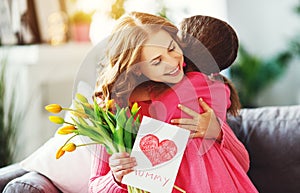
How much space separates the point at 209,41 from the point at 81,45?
67.9 inches

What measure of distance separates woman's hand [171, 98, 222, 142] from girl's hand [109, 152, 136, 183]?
142mm

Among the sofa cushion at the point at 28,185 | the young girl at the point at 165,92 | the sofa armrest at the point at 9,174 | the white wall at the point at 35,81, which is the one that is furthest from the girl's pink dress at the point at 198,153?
the white wall at the point at 35,81

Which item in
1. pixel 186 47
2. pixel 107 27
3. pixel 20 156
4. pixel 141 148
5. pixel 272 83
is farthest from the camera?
pixel 272 83

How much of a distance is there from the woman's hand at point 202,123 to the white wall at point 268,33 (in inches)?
112

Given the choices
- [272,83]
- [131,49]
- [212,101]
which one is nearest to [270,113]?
[212,101]

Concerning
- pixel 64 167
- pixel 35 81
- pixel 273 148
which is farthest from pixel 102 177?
pixel 35 81

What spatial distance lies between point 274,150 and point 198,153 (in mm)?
504

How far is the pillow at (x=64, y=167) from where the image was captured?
1.63 meters

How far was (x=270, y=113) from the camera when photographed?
74.7 inches

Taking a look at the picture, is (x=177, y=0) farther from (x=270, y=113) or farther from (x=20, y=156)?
(x=270, y=113)

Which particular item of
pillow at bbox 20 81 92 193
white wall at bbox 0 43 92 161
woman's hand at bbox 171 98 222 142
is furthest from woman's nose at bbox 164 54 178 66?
white wall at bbox 0 43 92 161

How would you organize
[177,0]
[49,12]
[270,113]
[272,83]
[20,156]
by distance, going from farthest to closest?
[272,83]
[177,0]
[49,12]
[20,156]
[270,113]

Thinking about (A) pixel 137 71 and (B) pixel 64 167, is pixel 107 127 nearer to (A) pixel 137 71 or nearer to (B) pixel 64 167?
(A) pixel 137 71

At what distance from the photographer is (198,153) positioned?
139cm
